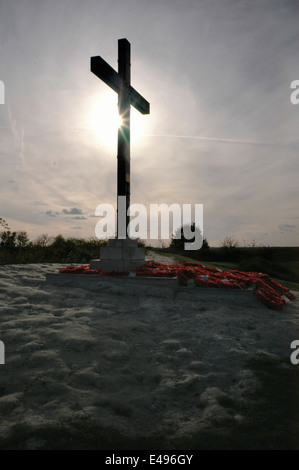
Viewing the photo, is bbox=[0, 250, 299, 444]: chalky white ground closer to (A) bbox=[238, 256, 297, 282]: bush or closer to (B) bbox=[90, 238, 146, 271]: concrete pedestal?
(B) bbox=[90, 238, 146, 271]: concrete pedestal

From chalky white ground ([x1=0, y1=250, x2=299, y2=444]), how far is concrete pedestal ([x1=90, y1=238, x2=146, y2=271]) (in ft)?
5.19

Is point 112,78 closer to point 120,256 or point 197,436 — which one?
point 120,256

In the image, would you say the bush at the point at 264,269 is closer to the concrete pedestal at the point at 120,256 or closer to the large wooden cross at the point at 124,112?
the concrete pedestal at the point at 120,256

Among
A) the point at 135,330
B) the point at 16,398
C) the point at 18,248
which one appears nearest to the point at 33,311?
the point at 135,330

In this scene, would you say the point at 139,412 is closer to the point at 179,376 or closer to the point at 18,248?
the point at 179,376

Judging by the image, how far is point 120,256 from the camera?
307 inches

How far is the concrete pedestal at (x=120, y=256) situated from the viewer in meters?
7.75

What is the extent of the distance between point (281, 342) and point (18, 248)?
13379mm

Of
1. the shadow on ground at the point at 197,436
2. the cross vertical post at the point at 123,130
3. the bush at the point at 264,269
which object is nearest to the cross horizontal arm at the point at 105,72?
the cross vertical post at the point at 123,130

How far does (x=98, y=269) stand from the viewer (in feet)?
26.2

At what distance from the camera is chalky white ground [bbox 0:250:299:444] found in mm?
2641

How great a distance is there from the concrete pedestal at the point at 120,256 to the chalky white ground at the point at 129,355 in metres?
1.58

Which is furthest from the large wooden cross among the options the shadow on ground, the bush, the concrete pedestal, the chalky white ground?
the bush

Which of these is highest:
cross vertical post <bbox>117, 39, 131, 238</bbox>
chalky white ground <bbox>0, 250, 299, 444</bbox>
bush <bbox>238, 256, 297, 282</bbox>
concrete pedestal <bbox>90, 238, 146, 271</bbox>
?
cross vertical post <bbox>117, 39, 131, 238</bbox>
